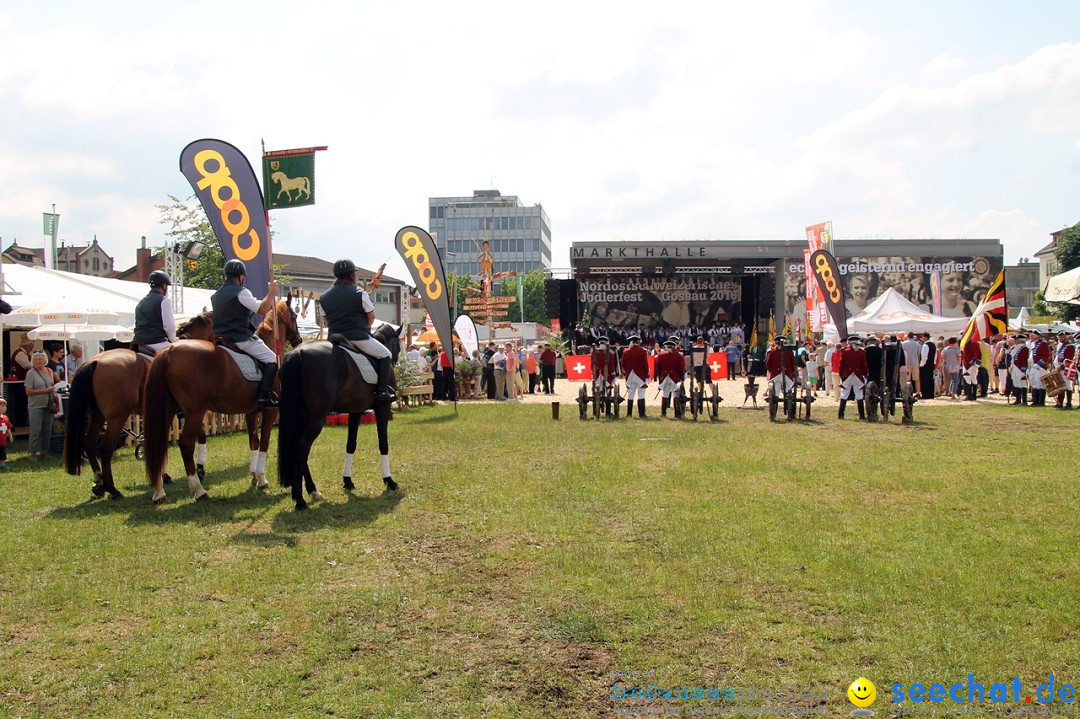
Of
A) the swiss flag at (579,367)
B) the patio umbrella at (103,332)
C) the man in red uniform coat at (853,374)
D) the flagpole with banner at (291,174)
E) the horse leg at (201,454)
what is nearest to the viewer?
the horse leg at (201,454)

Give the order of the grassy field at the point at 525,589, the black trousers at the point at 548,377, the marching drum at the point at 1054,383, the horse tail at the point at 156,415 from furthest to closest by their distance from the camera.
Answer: the black trousers at the point at 548,377 → the marching drum at the point at 1054,383 → the horse tail at the point at 156,415 → the grassy field at the point at 525,589

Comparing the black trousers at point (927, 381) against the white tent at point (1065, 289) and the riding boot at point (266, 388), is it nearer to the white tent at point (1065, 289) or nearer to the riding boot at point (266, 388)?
the white tent at point (1065, 289)

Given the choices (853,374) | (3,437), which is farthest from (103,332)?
(853,374)

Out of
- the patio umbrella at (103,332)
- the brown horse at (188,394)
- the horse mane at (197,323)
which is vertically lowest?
the brown horse at (188,394)

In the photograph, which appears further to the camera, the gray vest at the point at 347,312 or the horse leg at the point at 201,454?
the horse leg at the point at 201,454

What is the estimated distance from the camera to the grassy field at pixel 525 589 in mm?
4219

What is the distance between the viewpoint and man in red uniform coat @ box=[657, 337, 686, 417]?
19906mm

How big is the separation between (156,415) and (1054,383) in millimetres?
21048

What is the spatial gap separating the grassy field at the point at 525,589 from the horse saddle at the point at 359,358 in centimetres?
123

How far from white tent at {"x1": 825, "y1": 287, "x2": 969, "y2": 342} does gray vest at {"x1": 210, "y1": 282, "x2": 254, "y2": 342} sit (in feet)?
80.6

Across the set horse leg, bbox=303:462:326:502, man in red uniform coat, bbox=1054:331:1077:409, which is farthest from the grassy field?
man in red uniform coat, bbox=1054:331:1077:409

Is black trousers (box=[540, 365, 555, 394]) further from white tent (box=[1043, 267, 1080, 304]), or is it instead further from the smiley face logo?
the smiley face logo

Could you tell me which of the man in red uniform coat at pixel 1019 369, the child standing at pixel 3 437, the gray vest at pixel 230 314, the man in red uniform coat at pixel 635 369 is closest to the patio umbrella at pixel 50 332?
the child standing at pixel 3 437

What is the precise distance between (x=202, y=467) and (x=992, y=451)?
10.6 meters
